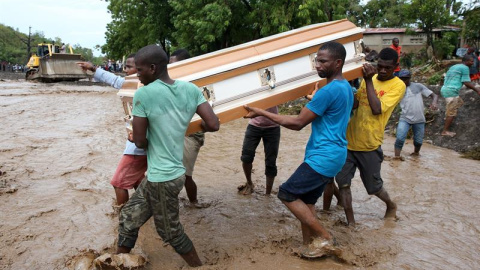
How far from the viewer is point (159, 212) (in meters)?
2.59

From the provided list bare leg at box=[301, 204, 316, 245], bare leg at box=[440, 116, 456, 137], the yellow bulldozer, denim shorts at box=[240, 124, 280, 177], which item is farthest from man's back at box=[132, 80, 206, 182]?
the yellow bulldozer

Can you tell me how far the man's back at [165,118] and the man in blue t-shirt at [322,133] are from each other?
2.14ft

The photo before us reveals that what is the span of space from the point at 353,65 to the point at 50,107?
10.6 m

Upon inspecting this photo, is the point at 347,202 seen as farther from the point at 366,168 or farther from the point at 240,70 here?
the point at 240,70

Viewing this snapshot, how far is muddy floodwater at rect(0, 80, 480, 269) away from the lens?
122 inches

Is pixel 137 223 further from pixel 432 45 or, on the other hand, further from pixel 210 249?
pixel 432 45

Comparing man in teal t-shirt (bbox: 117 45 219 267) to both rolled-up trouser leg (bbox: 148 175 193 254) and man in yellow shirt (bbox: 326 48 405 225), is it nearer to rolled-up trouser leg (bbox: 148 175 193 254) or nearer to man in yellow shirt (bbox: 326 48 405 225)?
rolled-up trouser leg (bbox: 148 175 193 254)

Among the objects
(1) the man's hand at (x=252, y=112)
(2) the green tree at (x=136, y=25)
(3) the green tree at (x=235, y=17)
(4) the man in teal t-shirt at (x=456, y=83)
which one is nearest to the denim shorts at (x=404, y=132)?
(4) the man in teal t-shirt at (x=456, y=83)

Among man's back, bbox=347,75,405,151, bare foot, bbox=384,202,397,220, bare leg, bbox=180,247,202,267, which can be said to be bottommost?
bare foot, bbox=384,202,397,220

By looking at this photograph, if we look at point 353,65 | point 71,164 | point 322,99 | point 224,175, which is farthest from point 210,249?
point 71,164

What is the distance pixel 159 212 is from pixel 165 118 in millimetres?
628

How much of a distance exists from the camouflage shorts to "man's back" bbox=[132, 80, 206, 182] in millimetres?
74

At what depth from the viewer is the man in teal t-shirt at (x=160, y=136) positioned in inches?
94.3

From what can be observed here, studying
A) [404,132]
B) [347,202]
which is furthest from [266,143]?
[404,132]
